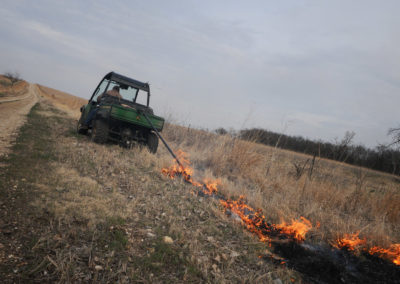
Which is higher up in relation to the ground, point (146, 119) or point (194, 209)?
point (146, 119)

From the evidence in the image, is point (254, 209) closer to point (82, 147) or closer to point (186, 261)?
point (186, 261)

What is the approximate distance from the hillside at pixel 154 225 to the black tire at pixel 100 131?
1.36ft

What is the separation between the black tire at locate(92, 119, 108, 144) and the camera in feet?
20.8

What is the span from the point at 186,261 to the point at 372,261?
323 cm

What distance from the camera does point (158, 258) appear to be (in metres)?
2.29

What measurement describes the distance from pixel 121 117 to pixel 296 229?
529 centimetres

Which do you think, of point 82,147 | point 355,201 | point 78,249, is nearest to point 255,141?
point 355,201

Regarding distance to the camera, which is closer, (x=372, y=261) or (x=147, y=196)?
(x=372, y=261)

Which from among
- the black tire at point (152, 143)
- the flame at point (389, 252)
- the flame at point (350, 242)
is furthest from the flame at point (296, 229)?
the black tire at point (152, 143)

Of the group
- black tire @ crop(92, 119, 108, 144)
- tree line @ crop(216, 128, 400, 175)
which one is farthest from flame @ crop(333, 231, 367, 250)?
black tire @ crop(92, 119, 108, 144)

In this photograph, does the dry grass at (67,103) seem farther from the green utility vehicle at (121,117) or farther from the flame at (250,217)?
the flame at (250,217)

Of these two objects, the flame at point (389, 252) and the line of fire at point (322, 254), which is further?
the flame at point (389, 252)

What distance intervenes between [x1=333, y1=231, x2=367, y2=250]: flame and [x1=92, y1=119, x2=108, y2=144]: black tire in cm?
636

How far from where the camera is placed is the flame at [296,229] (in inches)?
142
